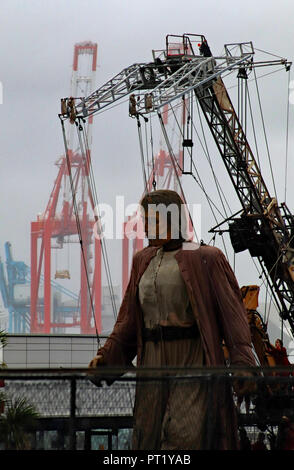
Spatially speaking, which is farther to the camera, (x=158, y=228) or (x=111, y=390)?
(x=158, y=228)

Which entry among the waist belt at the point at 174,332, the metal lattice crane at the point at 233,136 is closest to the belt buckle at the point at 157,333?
the waist belt at the point at 174,332

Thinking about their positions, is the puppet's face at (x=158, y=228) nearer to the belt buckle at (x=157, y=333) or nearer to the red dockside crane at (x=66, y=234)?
the belt buckle at (x=157, y=333)

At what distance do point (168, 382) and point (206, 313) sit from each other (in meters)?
0.58

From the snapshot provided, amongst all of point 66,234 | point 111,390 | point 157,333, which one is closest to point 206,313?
point 157,333

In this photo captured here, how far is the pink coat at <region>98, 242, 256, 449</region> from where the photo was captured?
595 cm

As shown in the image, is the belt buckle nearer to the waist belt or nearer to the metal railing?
the waist belt

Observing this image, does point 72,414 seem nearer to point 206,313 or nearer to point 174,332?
point 174,332

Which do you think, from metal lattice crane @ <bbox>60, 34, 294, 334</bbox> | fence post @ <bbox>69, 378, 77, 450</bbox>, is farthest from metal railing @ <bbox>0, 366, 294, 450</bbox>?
metal lattice crane @ <bbox>60, 34, 294, 334</bbox>

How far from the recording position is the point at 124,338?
20.7 feet

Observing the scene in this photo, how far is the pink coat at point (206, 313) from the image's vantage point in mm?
5949

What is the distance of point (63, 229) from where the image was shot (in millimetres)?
95000
